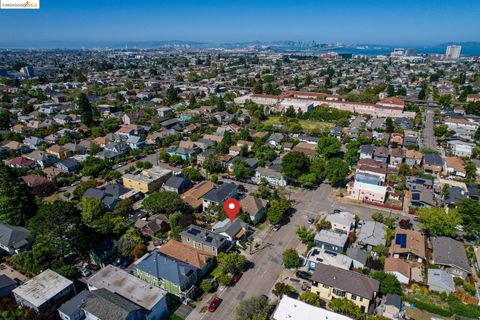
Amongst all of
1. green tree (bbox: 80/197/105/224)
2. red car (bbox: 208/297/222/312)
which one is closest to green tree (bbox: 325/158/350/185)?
red car (bbox: 208/297/222/312)

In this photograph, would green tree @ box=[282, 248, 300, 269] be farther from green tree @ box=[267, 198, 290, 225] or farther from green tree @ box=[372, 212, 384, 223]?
green tree @ box=[372, 212, 384, 223]

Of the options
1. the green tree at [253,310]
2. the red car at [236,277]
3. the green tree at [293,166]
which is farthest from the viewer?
the green tree at [293,166]

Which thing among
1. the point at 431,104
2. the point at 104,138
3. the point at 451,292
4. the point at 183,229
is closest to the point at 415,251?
the point at 451,292

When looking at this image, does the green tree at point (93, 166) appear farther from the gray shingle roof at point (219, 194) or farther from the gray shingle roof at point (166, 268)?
the gray shingle roof at point (166, 268)

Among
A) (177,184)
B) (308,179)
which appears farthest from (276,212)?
(177,184)

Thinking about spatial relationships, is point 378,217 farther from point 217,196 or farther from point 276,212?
point 217,196

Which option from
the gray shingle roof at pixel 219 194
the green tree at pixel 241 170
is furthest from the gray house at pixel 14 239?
the green tree at pixel 241 170

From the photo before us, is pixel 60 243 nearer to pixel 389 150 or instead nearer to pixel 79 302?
pixel 79 302
